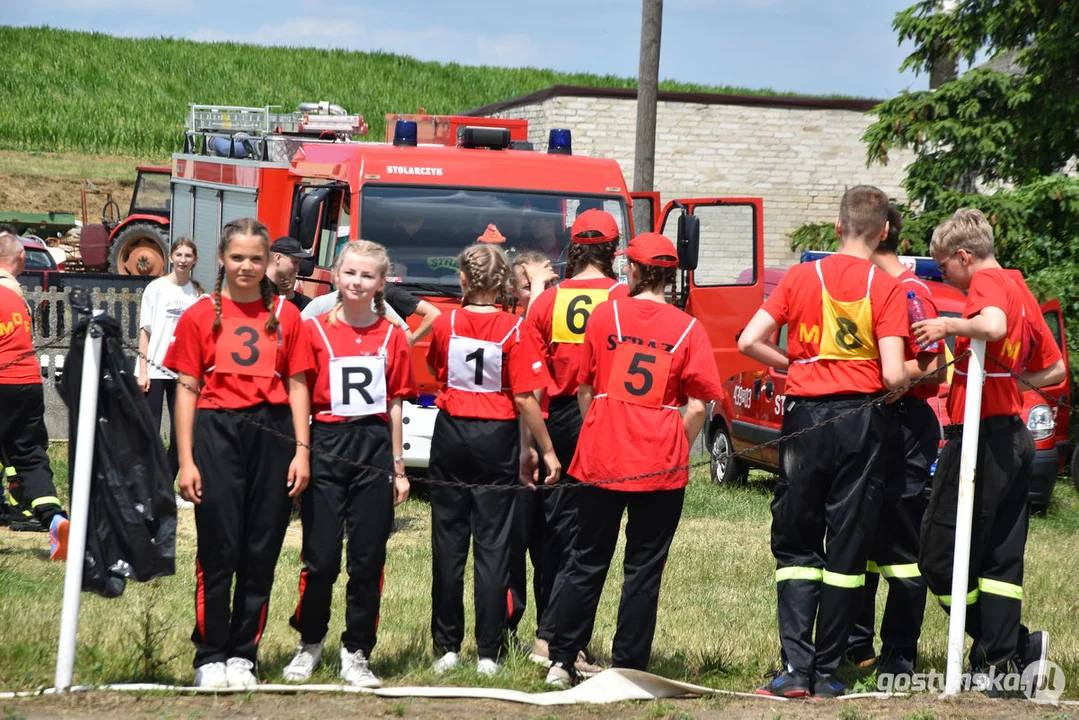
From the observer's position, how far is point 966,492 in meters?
5.29

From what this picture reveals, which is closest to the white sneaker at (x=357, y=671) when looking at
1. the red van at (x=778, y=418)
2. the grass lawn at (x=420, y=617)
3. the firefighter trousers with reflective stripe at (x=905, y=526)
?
the grass lawn at (x=420, y=617)

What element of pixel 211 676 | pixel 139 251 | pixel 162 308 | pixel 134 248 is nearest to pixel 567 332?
pixel 211 676

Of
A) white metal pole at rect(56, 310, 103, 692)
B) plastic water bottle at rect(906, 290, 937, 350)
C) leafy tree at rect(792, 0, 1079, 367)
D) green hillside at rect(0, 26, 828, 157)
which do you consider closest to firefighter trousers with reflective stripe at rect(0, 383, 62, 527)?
white metal pole at rect(56, 310, 103, 692)

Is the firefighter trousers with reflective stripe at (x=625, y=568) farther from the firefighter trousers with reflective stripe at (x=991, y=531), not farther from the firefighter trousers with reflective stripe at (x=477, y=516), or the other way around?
the firefighter trousers with reflective stripe at (x=991, y=531)

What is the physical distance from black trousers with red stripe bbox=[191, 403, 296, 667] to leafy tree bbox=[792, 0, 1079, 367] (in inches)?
451

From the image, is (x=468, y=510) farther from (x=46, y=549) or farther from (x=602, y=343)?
(x=46, y=549)

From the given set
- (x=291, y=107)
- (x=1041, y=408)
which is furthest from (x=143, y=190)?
(x=291, y=107)

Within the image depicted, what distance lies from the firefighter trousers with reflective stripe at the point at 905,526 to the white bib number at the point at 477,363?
179 centimetres

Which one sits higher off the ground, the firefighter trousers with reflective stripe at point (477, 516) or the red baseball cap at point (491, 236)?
the red baseball cap at point (491, 236)

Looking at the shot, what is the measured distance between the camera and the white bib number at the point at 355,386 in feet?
17.3

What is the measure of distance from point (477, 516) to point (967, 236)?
2432mm

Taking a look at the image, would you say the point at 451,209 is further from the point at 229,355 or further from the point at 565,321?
the point at 229,355

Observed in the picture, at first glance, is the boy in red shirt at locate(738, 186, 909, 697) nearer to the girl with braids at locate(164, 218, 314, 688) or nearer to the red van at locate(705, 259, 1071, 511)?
the girl with braids at locate(164, 218, 314, 688)

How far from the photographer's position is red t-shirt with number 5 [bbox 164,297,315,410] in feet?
16.4
